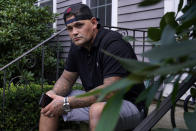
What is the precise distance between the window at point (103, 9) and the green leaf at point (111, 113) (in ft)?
16.5

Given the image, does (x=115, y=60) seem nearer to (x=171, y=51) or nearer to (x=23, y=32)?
(x=171, y=51)

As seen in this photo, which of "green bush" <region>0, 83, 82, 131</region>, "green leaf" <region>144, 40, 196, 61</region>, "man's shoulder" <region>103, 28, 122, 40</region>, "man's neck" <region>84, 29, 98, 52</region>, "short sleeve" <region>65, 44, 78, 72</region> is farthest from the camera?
"green bush" <region>0, 83, 82, 131</region>

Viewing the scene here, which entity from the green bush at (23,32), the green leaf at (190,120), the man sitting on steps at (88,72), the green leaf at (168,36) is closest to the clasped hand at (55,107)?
the man sitting on steps at (88,72)

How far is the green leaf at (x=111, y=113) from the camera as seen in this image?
33 cm

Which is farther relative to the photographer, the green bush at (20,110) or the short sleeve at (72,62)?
the green bush at (20,110)

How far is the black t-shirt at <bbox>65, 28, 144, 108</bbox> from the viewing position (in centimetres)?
203

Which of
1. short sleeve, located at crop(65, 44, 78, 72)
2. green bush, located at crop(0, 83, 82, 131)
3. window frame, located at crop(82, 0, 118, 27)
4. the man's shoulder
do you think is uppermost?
window frame, located at crop(82, 0, 118, 27)

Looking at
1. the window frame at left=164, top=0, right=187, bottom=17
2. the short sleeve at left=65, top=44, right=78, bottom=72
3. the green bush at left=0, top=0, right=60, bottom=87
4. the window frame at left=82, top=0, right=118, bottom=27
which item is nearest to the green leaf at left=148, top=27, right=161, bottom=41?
the short sleeve at left=65, top=44, right=78, bottom=72

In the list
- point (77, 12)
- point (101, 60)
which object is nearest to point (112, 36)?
point (101, 60)

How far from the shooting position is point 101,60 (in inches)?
86.6

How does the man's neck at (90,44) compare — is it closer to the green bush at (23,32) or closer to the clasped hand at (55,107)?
the clasped hand at (55,107)

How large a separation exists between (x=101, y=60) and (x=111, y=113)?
1.87 m

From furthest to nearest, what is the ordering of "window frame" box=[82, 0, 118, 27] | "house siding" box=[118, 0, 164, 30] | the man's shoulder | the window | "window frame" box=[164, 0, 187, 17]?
the window
"window frame" box=[82, 0, 118, 27]
"house siding" box=[118, 0, 164, 30]
"window frame" box=[164, 0, 187, 17]
the man's shoulder

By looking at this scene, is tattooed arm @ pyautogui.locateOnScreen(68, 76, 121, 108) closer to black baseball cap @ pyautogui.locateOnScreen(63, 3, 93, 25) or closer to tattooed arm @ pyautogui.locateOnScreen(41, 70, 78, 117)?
tattooed arm @ pyautogui.locateOnScreen(41, 70, 78, 117)
